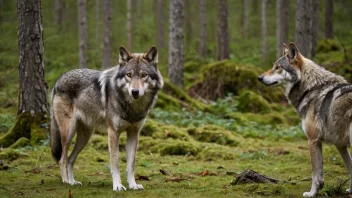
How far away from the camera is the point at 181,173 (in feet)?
26.7

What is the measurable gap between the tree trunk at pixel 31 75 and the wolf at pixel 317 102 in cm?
477

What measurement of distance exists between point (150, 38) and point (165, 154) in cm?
2495

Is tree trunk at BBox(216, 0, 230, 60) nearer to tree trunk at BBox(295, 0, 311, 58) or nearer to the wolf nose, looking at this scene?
tree trunk at BBox(295, 0, 311, 58)

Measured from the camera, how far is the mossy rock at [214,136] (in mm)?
11258

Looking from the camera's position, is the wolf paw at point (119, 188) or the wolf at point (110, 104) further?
the wolf at point (110, 104)

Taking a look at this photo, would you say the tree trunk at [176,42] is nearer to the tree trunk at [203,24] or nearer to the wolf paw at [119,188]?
the wolf paw at [119,188]

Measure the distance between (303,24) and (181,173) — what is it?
893 cm

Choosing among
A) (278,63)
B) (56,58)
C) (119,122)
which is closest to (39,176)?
(119,122)

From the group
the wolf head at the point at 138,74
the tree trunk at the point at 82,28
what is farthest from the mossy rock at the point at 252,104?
the wolf head at the point at 138,74

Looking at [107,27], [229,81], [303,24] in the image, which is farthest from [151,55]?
[107,27]

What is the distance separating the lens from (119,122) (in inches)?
267

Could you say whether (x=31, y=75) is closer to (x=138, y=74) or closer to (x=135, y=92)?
(x=138, y=74)

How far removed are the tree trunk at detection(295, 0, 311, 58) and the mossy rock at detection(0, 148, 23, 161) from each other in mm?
10003

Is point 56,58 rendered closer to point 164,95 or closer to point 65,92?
point 164,95
